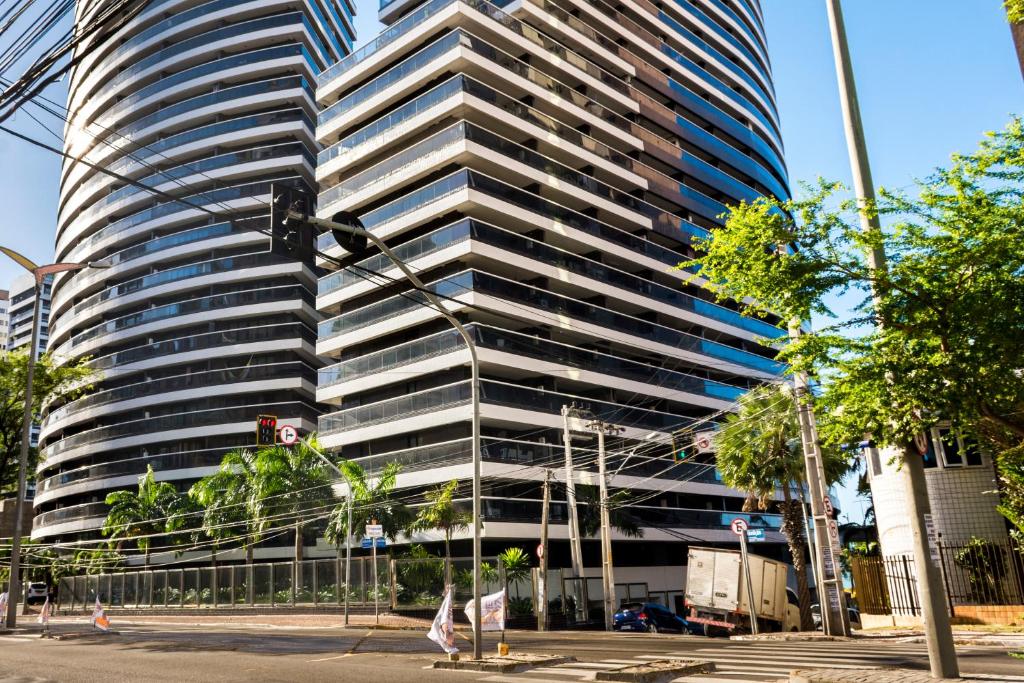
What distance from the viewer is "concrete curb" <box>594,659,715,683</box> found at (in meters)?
12.5

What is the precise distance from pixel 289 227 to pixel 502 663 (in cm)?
890

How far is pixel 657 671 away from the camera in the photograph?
12.9 m

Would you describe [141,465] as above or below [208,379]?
below

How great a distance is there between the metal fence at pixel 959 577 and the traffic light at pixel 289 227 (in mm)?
17609

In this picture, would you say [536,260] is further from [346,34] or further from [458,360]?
[346,34]

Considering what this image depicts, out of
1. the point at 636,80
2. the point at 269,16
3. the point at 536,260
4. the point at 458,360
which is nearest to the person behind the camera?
the point at 458,360

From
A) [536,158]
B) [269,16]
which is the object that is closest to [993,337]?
[536,158]

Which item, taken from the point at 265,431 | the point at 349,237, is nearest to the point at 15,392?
the point at 265,431

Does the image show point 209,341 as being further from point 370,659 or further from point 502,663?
point 502,663

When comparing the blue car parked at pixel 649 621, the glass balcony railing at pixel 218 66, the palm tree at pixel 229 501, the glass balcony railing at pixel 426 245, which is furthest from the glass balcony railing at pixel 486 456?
the glass balcony railing at pixel 218 66

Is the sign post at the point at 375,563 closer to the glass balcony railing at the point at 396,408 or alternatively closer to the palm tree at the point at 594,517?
the glass balcony railing at the point at 396,408

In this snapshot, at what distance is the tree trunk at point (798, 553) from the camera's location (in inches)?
1141

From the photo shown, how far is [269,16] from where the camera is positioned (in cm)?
7562

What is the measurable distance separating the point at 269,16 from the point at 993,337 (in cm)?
7852
